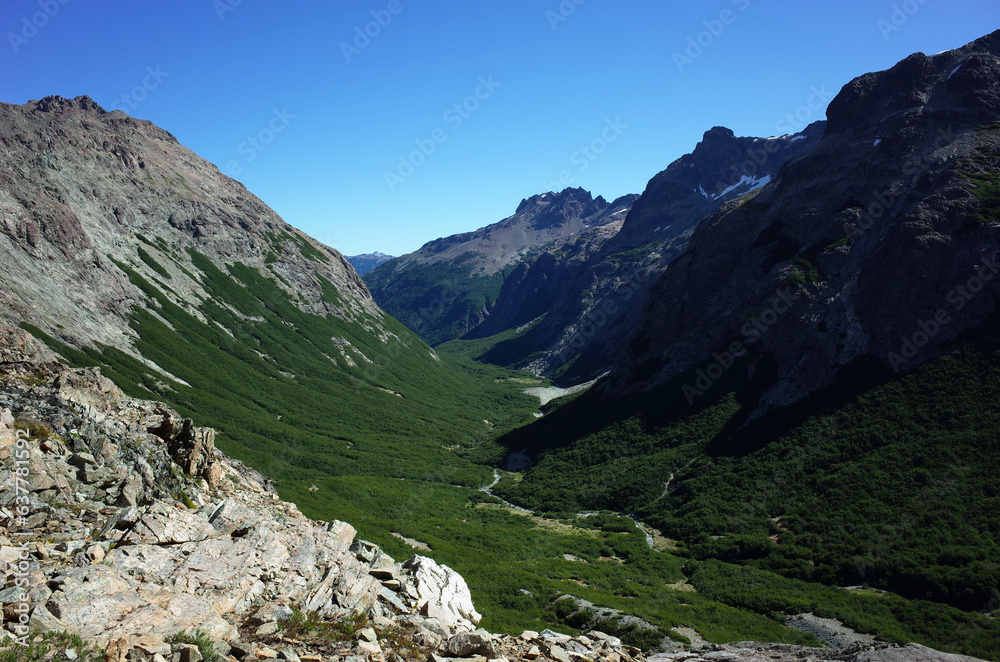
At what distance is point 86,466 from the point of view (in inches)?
723

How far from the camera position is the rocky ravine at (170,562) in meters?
13.9

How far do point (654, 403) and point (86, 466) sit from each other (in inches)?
3382

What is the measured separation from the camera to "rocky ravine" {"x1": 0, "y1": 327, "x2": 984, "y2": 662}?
13.9 metres

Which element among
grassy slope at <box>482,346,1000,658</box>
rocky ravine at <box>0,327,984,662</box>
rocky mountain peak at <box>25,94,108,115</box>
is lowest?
grassy slope at <box>482,346,1000,658</box>

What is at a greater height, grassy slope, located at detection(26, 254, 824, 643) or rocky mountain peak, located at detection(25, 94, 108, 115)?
rocky mountain peak, located at detection(25, 94, 108, 115)

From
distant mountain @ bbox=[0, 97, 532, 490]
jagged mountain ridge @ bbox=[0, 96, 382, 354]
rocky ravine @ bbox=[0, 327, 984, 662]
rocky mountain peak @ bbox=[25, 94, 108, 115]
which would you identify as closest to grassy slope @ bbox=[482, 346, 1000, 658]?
rocky ravine @ bbox=[0, 327, 984, 662]

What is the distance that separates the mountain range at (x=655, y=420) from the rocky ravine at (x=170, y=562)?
0.64 ft

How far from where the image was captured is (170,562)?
17.3 metres

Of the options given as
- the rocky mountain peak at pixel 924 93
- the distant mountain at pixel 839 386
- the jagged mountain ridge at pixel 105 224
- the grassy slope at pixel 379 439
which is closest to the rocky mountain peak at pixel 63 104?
the jagged mountain ridge at pixel 105 224

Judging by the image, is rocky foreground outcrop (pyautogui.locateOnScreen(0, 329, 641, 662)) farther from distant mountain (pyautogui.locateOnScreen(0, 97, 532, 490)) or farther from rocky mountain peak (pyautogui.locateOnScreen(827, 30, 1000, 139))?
rocky mountain peak (pyautogui.locateOnScreen(827, 30, 1000, 139))

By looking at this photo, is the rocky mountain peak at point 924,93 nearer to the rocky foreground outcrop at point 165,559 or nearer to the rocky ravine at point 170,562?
the rocky ravine at point 170,562

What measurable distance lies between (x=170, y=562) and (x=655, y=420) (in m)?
79.9

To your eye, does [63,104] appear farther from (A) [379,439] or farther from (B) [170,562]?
(B) [170,562]

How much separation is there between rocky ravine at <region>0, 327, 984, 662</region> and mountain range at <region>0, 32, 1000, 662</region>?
20cm
